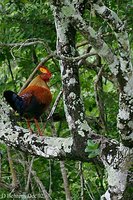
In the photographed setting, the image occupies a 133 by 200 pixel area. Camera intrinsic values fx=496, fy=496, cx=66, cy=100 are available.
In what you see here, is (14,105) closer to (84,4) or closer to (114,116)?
(84,4)

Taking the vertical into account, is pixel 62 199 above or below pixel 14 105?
below

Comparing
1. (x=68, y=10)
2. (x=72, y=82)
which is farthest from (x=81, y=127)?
(x=68, y=10)

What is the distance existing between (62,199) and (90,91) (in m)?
0.90

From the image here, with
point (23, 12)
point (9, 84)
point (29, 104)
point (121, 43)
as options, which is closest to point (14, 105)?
point (29, 104)

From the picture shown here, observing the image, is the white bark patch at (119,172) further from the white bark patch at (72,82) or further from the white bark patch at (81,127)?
the white bark patch at (72,82)

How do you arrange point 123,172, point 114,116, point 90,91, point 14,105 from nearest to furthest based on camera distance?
point 123,172
point 14,105
point 114,116
point 90,91

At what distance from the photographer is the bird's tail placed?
9.39ft

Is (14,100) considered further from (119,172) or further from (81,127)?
(119,172)

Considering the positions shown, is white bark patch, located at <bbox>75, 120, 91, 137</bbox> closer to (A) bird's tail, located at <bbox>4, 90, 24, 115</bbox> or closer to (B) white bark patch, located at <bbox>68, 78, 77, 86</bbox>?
(B) white bark patch, located at <bbox>68, 78, 77, 86</bbox>

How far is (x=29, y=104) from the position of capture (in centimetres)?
303

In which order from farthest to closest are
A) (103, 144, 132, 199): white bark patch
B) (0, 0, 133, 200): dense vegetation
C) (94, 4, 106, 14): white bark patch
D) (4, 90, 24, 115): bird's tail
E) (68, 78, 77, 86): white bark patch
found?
1. (0, 0, 133, 200): dense vegetation
2. (4, 90, 24, 115): bird's tail
3. (68, 78, 77, 86): white bark patch
4. (103, 144, 132, 199): white bark patch
5. (94, 4, 106, 14): white bark patch

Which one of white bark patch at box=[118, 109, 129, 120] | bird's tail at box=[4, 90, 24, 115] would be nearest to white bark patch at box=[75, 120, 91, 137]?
white bark patch at box=[118, 109, 129, 120]

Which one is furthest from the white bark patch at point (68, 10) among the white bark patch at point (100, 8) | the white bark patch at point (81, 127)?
the white bark patch at point (81, 127)

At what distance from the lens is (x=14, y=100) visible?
288cm
